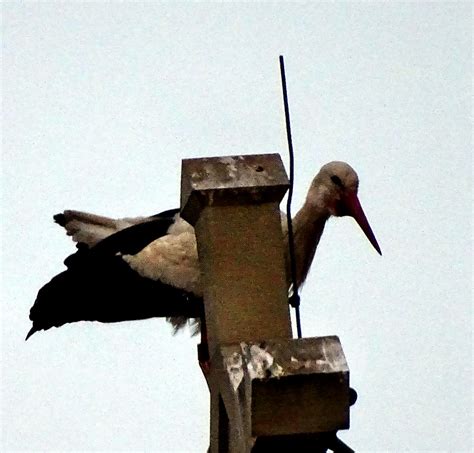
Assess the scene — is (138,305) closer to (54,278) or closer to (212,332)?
(54,278)

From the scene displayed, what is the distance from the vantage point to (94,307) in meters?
6.45

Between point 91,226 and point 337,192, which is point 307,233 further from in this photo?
point 91,226

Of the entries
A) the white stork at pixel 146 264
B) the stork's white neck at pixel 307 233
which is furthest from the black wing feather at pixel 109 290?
the stork's white neck at pixel 307 233

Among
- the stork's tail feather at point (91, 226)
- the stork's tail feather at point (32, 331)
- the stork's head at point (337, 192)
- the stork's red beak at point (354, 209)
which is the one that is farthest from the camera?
the stork's tail feather at point (91, 226)

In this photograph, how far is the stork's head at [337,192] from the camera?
6066mm

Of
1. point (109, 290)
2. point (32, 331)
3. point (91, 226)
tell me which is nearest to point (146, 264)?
point (109, 290)

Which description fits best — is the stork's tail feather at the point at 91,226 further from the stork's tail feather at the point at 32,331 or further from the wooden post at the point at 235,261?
the wooden post at the point at 235,261

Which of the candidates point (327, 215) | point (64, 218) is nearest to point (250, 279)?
point (327, 215)

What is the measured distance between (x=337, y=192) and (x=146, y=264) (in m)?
0.85

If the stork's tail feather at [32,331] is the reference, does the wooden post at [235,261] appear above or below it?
above

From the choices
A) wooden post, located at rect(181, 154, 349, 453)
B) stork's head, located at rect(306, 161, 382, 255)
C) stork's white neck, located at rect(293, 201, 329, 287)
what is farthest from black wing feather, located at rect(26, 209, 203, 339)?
wooden post, located at rect(181, 154, 349, 453)

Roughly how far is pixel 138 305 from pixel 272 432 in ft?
10.3

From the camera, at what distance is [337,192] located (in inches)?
241

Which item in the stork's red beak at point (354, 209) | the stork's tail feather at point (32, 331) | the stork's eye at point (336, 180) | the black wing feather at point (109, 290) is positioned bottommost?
the stork's tail feather at point (32, 331)
